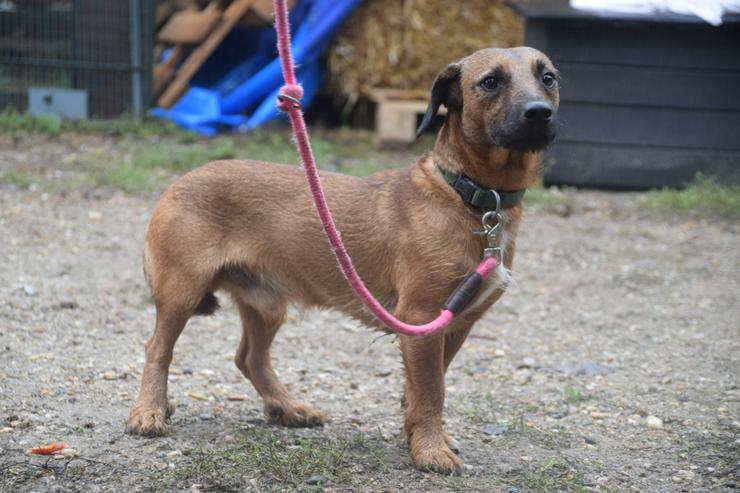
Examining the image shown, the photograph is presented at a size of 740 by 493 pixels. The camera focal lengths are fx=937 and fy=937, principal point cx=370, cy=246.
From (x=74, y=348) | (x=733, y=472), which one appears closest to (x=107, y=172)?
(x=74, y=348)

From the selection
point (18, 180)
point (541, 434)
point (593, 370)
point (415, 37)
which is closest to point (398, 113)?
point (415, 37)

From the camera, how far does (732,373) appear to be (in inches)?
190

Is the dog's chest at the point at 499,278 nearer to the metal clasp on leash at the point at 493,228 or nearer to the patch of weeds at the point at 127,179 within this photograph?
the metal clasp on leash at the point at 493,228

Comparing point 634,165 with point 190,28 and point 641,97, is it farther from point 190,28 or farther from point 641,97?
point 190,28

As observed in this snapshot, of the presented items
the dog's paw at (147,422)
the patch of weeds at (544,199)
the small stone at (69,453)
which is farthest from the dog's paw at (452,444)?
the patch of weeds at (544,199)

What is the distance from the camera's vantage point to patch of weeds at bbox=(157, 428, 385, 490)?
3.34m

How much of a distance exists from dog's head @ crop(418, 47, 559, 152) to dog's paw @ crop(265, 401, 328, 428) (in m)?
1.34

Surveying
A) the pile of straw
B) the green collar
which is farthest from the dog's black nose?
the pile of straw

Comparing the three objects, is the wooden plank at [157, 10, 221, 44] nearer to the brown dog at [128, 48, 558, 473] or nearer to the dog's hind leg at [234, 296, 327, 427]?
the brown dog at [128, 48, 558, 473]

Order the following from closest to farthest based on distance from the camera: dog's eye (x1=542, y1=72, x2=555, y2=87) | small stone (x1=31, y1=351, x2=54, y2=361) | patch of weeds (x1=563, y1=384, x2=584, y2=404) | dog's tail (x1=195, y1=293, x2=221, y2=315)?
dog's eye (x1=542, y1=72, x2=555, y2=87), dog's tail (x1=195, y1=293, x2=221, y2=315), patch of weeds (x1=563, y1=384, x2=584, y2=404), small stone (x1=31, y1=351, x2=54, y2=361)

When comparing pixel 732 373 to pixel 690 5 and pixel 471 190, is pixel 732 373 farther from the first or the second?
pixel 690 5

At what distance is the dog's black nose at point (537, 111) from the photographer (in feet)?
11.0

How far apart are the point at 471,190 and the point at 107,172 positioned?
213 inches

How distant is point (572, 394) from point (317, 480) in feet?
5.44
